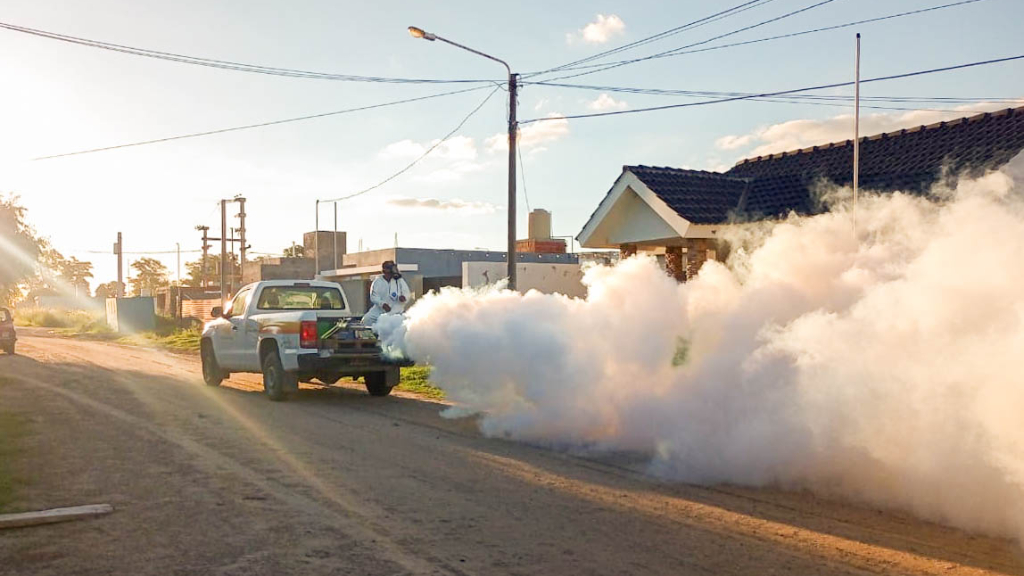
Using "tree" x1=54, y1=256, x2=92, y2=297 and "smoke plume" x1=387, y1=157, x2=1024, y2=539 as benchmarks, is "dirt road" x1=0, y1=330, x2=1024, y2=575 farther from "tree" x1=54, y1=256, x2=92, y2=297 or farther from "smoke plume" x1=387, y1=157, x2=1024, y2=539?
"tree" x1=54, y1=256, x2=92, y2=297

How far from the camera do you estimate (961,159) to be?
1330cm

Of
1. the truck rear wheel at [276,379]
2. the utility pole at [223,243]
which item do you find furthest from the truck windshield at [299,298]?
the utility pole at [223,243]

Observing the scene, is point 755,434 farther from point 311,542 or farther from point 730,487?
point 311,542

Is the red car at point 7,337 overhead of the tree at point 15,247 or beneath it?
beneath

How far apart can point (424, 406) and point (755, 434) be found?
6719mm

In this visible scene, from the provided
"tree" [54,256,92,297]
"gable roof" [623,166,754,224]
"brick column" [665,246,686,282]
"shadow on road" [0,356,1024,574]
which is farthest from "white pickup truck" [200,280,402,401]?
"tree" [54,256,92,297]

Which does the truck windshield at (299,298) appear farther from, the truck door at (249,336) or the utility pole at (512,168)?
the utility pole at (512,168)

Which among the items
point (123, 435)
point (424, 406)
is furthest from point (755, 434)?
point (123, 435)

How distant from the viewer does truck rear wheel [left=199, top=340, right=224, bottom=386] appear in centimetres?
1582

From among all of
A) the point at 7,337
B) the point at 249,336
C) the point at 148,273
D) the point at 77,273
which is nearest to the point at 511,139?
the point at 249,336

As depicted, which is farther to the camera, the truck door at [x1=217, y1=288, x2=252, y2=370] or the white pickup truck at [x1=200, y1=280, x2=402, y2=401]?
the truck door at [x1=217, y1=288, x2=252, y2=370]

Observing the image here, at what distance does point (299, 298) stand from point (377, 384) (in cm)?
230

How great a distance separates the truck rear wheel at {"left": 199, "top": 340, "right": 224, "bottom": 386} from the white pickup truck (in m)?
0.02

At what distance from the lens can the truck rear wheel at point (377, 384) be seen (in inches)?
559
